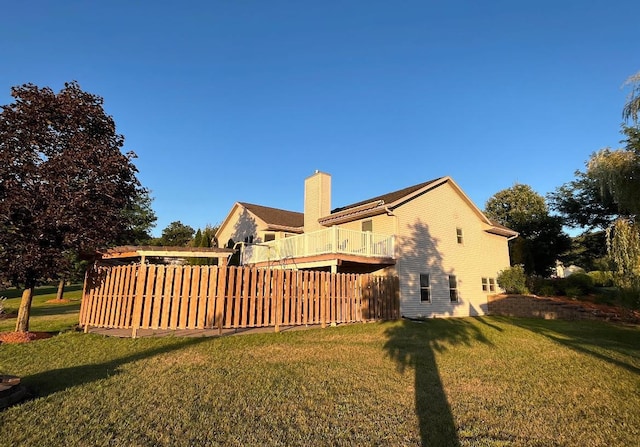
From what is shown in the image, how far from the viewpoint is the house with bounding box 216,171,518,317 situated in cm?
1689

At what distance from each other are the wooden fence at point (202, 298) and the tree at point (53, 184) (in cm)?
148

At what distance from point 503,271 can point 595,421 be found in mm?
20378

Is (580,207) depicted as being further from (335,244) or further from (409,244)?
(335,244)

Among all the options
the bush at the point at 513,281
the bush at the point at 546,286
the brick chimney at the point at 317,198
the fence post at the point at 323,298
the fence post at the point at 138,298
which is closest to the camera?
Answer: the fence post at the point at 138,298

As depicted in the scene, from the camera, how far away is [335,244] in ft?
51.2

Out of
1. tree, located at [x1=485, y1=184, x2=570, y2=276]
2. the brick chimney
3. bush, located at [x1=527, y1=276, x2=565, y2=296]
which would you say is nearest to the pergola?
the brick chimney

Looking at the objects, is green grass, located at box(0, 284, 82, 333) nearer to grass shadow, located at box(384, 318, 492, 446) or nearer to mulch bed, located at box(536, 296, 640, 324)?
grass shadow, located at box(384, 318, 492, 446)

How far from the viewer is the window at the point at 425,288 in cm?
1839

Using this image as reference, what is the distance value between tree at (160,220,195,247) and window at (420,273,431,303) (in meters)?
38.6

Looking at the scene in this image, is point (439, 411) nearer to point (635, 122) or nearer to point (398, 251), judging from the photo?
point (635, 122)

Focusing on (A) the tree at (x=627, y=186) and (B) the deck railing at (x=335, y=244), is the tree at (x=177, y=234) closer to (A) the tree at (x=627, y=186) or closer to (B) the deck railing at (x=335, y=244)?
(B) the deck railing at (x=335, y=244)

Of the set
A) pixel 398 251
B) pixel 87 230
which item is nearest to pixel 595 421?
pixel 87 230

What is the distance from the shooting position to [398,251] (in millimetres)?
17562

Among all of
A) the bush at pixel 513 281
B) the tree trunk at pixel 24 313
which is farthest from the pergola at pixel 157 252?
the bush at pixel 513 281
